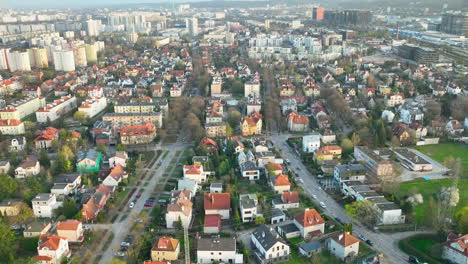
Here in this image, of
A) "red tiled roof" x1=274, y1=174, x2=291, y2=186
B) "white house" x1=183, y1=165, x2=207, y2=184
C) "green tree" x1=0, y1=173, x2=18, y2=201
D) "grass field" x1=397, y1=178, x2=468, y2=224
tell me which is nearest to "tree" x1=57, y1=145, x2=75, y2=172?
"green tree" x1=0, y1=173, x2=18, y2=201

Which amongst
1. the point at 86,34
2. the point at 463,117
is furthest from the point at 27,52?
the point at 463,117

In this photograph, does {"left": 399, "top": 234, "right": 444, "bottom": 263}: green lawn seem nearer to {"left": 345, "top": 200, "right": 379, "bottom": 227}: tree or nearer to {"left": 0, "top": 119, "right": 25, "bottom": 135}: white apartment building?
{"left": 345, "top": 200, "right": 379, "bottom": 227}: tree

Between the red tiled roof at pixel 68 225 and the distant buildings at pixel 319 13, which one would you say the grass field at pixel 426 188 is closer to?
the red tiled roof at pixel 68 225

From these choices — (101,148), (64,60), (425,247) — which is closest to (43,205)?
(101,148)

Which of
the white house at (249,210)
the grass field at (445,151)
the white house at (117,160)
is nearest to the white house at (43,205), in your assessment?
the white house at (117,160)

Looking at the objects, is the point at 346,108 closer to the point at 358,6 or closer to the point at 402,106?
the point at 402,106

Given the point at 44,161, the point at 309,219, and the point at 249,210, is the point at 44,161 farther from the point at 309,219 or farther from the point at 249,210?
the point at 309,219
